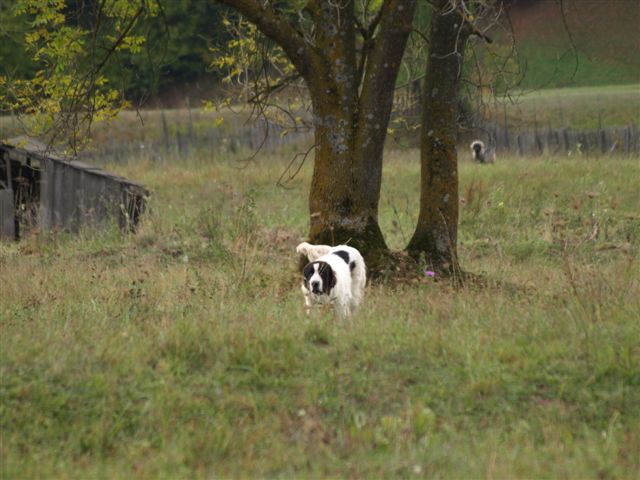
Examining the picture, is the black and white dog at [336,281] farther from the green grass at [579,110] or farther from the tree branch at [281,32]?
the green grass at [579,110]

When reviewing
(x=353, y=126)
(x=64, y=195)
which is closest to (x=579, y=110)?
(x=64, y=195)

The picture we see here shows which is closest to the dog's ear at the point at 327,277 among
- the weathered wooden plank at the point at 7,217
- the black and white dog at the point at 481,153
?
the weathered wooden plank at the point at 7,217

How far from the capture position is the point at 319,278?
29.3ft

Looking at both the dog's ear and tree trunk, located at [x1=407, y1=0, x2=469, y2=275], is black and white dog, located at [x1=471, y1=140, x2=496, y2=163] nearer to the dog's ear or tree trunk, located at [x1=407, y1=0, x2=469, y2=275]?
tree trunk, located at [x1=407, y1=0, x2=469, y2=275]

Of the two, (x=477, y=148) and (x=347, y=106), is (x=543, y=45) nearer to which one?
(x=477, y=148)

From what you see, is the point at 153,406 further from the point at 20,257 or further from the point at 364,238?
the point at 20,257

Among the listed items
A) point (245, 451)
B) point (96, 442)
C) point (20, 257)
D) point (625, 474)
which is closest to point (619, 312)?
point (625, 474)

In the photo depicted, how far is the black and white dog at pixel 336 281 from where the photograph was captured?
9046 millimetres

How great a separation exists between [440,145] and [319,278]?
3.39 metres

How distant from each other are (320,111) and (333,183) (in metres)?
0.87

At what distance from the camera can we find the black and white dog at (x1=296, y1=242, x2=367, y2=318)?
905cm

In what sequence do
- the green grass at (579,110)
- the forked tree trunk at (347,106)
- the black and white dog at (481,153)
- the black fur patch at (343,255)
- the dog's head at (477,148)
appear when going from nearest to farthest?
the black fur patch at (343,255)
the forked tree trunk at (347,106)
the black and white dog at (481,153)
the dog's head at (477,148)
the green grass at (579,110)

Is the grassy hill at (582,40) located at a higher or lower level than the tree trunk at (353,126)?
higher

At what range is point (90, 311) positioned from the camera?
8.72m
